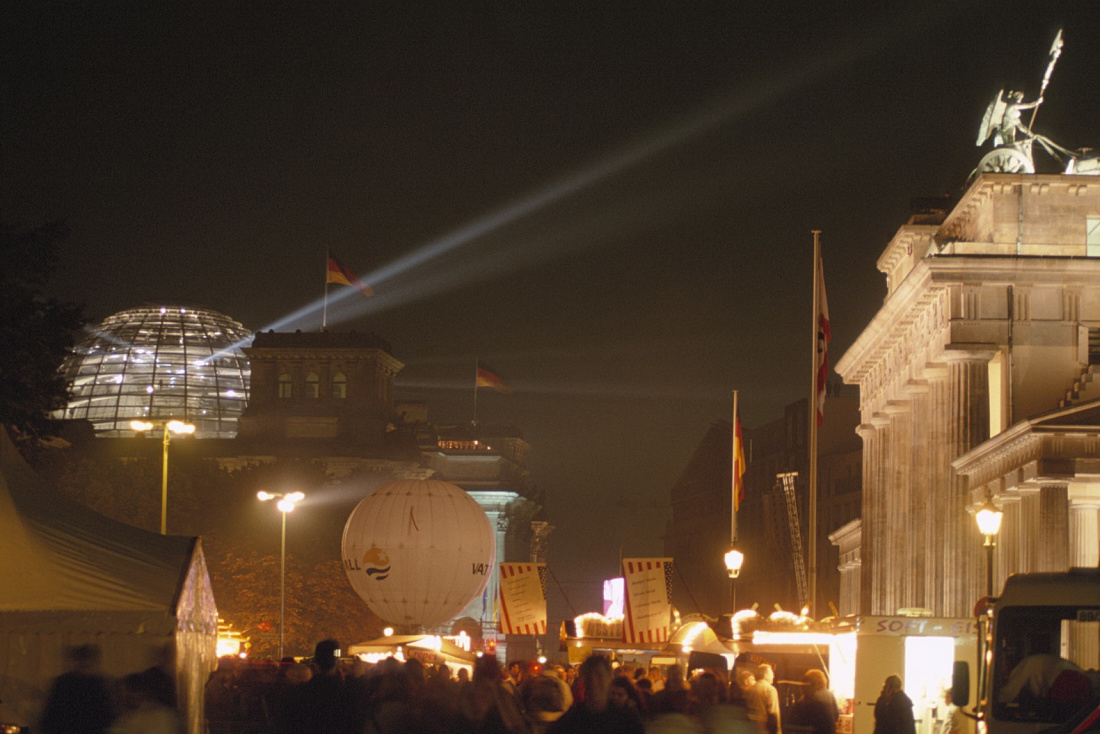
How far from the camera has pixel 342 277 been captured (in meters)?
98.9

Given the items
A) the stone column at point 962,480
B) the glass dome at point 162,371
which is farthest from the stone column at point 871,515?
the glass dome at point 162,371

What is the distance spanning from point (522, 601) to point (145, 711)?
2488 centimetres

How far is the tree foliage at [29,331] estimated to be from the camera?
44.4m

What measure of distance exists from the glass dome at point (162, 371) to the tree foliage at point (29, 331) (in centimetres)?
11044

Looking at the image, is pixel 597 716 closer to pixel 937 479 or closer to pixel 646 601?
pixel 646 601

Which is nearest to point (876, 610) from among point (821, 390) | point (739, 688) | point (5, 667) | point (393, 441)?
point (821, 390)

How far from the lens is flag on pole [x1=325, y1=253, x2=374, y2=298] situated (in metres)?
98.3

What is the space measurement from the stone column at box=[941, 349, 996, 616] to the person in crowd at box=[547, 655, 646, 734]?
132 ft

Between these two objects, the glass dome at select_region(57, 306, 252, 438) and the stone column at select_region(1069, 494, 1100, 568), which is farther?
the glass dome at select_region(57, 306, 252, 438)

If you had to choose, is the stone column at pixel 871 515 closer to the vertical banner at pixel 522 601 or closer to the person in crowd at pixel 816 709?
the vertical banner at pixel 522 601

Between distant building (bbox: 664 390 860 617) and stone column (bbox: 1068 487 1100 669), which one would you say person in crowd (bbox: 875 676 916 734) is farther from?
distant building (bbox: 664 390 860 617)

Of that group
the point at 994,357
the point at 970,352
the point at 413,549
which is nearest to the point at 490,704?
the point at 413,549

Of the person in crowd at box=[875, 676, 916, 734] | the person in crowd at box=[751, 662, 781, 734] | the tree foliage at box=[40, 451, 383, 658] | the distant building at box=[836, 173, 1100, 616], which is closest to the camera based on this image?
the person in crowd at box=[875, 676, 916, 734]

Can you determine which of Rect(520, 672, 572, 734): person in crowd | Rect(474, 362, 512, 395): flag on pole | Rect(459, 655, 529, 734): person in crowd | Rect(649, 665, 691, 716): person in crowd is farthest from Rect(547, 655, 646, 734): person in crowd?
Rect(474, 362, 512, 395): flag on pole
